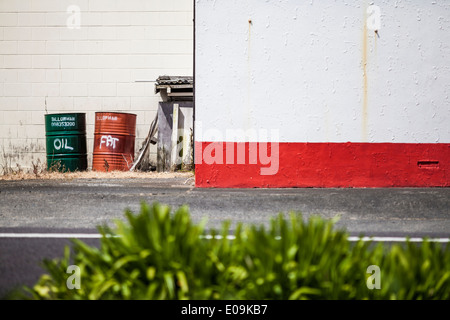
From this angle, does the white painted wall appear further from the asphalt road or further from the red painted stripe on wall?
the asphalt road

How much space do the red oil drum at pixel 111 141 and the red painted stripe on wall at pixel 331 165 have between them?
424cm

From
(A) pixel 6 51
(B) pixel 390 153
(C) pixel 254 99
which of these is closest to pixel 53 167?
(A) pixel 6 51

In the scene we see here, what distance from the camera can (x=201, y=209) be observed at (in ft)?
18.9

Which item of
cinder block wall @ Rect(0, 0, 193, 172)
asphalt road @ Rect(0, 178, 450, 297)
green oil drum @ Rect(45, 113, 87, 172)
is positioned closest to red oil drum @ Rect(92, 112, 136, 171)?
green oil drum @ Rect(45, 113, 87, 172)

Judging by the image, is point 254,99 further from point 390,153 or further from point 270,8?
point 390,153

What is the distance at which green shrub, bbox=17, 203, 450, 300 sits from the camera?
2025mm

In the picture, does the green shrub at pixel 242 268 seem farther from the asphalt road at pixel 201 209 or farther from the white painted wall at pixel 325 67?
the white painted wall at pixel 325 67

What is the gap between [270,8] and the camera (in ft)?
25.7

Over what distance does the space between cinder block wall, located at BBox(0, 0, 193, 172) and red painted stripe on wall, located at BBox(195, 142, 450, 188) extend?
5.44 m

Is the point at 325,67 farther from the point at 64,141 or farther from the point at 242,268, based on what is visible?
the point at 64,141

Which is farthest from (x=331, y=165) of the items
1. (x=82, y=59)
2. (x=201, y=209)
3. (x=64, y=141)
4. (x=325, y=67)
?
(x=82, y=59)

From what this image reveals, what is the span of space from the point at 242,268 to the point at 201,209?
143 inches
